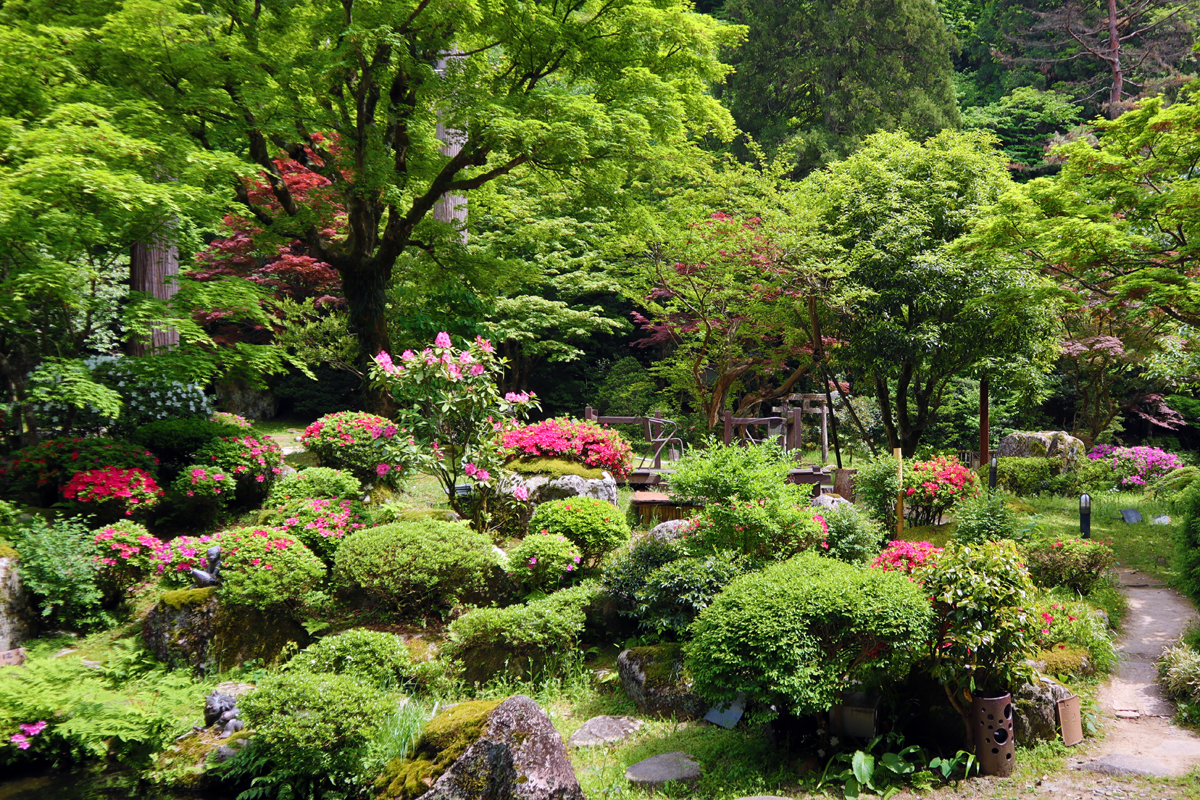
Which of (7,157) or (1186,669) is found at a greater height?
(7,157)

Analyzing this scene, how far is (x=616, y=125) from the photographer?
991 cm

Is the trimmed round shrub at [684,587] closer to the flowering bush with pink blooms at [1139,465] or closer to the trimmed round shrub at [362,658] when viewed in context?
the trimmed round shrub at [362,658]

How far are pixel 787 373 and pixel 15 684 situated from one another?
17.1 metres

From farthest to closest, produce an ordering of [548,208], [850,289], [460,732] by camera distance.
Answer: [548,208], [850,289], [460,732]

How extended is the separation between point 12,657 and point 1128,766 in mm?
8116

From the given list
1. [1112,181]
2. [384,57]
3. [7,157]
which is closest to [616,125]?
[384,57]

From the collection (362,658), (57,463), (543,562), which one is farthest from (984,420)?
(57,463)

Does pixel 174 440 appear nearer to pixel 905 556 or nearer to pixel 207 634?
pixel 207 634

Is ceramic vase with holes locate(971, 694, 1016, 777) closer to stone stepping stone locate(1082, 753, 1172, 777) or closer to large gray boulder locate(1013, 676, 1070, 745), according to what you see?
large gray boulder locate(1013, 676, 1070, 745)

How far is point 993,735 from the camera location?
15.7 feet

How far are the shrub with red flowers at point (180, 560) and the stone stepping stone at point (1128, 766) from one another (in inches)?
285

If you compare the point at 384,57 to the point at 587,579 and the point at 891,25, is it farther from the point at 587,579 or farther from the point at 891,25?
the point at 891,25

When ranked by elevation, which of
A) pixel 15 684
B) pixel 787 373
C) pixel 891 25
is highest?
pixel 891 25

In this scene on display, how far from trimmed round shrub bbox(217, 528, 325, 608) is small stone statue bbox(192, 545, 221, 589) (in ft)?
0.45
